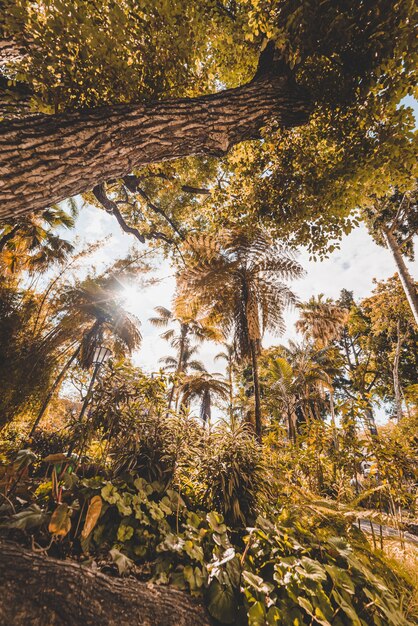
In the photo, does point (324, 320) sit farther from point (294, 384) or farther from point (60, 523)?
point (60, 523)

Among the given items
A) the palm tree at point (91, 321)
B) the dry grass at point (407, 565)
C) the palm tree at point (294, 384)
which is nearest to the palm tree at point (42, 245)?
the palm tree at point (91, 321)

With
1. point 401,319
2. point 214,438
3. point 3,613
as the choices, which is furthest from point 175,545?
point 401,319

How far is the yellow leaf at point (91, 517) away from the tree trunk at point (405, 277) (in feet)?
37.0

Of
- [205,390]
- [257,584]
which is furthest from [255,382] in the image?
[205,390]

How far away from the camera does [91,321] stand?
514 inches

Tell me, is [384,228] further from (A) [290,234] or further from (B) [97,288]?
(B) [97,288]

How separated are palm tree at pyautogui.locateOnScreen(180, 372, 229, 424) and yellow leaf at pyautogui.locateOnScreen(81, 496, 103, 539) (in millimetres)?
17732

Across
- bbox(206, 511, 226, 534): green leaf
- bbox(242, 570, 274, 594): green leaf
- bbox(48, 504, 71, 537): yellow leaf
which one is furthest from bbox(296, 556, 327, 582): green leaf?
bbox(48, 504, 71, 537): yellow leaf

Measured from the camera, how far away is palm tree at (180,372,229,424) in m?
19.7

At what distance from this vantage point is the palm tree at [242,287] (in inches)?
285

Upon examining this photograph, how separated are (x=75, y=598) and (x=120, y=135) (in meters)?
3.09

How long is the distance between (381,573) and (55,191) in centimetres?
408

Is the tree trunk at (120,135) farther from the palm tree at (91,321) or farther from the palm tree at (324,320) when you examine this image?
the palm tree at (324,320)

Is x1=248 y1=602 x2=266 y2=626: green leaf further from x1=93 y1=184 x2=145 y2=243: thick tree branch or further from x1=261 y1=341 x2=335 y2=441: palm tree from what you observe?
x1=261 y1=341 x2=335 y2=441: palm tree
